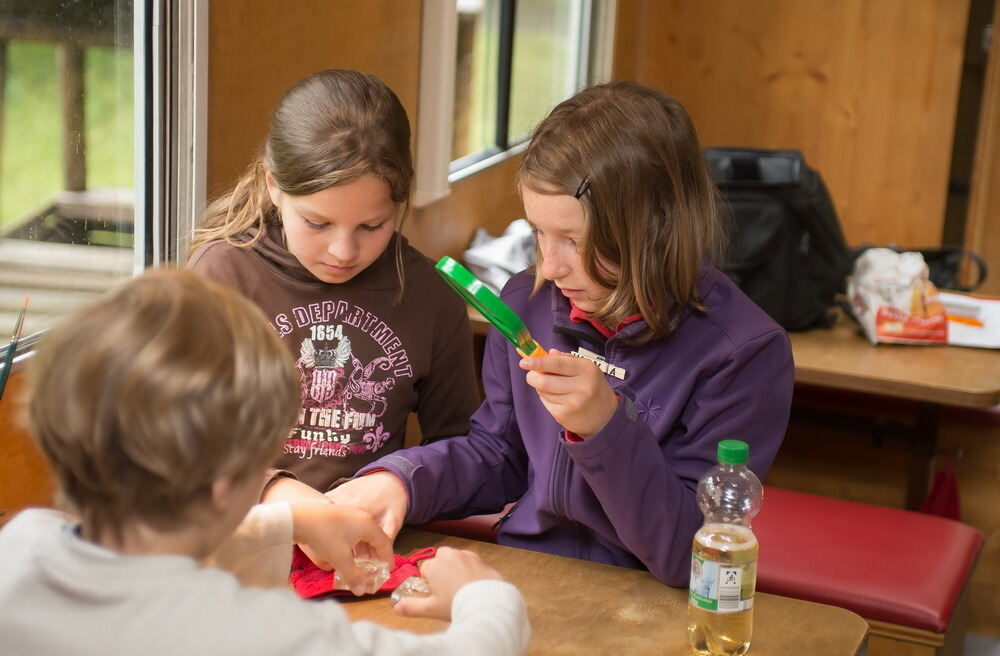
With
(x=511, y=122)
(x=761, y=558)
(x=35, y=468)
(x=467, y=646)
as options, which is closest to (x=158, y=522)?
(x=467, y=646)

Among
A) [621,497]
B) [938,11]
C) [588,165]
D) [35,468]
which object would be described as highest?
[938,11]

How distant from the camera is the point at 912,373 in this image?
8.08ft

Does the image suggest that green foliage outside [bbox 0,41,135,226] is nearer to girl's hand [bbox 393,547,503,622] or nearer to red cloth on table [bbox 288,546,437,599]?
red cloth on table [bbox 288,546,437,599]

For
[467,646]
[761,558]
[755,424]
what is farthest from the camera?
[761,558]

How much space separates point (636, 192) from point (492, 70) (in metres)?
2.13

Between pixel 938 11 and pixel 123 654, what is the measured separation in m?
4.28

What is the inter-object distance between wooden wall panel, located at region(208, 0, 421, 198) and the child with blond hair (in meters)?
1.08

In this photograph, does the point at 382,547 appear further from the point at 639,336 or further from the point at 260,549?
the point at 639,336

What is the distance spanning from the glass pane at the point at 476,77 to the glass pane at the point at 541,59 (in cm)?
12

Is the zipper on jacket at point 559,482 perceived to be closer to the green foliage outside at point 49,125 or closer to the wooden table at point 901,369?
the green foliage outside at point 49,125

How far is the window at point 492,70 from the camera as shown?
268 cm

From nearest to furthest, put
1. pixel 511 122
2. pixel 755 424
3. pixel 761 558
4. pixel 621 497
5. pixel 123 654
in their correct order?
pixel 123 654 → pixel 621 497 → pixel 755 424 → pixel 761 558 → pixel 511 122

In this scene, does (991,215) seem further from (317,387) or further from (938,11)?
(317,387)

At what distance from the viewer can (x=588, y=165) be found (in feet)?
4.53
